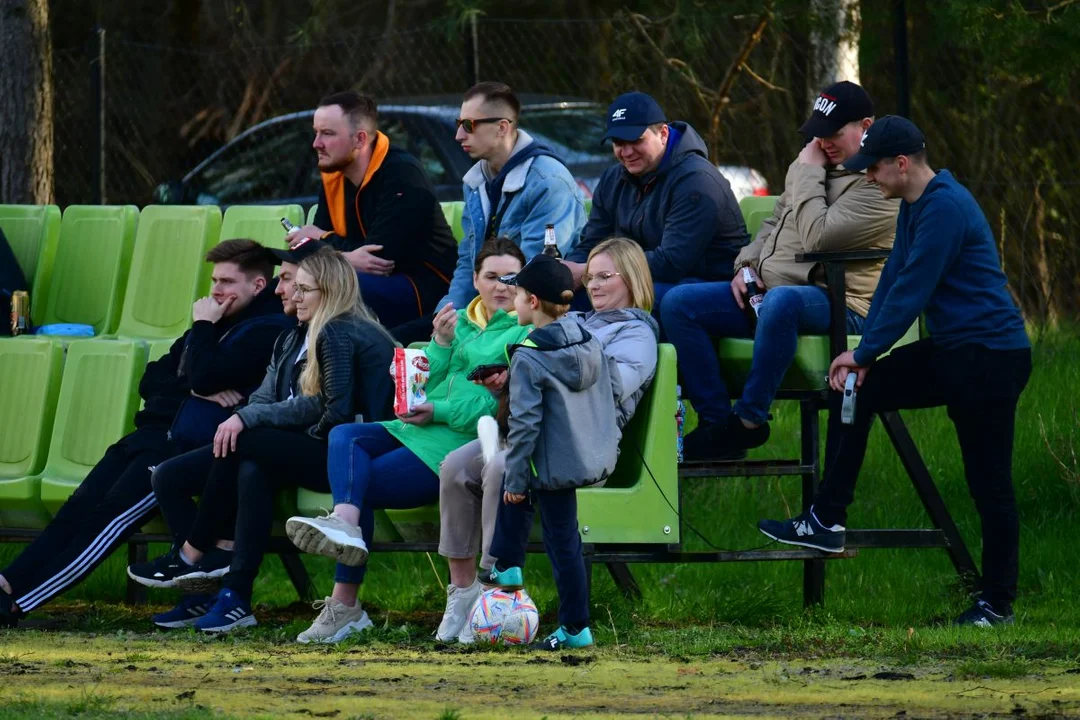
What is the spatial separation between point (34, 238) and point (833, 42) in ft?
16.0

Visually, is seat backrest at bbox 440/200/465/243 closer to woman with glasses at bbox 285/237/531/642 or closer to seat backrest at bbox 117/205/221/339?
seat backrest at bbox 117/205/221/339

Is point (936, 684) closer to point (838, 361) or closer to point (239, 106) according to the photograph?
point (838, 361)

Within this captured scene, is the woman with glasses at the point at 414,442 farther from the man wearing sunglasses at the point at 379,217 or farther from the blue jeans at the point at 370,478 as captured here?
the man wearing sunglasses at the point at 379,217

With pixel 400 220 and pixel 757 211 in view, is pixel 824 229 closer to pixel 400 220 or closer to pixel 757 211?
pixel 757 211

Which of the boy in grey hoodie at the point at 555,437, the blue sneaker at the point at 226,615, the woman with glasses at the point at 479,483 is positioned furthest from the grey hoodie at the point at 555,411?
the blue sneaker at the point at 226,615

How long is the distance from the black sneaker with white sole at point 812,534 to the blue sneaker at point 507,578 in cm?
109

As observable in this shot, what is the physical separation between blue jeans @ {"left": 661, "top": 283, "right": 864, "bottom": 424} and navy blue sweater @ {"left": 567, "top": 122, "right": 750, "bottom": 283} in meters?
0.21

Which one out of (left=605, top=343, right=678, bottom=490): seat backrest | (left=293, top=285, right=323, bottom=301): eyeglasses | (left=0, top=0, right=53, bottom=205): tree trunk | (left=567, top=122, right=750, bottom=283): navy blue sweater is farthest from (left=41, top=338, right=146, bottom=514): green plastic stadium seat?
(left=0, top=0, right=53, bottom=205): tree trunk

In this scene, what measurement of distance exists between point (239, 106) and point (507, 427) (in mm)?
11094

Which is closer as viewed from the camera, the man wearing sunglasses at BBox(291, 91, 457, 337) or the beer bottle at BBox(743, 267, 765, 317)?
the beer bottle at BBox(743, 267, 765, 317)

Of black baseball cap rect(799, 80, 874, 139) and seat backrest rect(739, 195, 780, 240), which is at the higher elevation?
black baseball cap rect(799, 80, 874, 139)

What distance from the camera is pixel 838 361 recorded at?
6.94 m

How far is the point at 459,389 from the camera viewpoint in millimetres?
7141

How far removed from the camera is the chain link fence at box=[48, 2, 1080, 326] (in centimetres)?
1098
